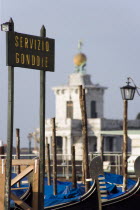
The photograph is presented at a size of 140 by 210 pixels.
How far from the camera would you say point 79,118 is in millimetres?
84125

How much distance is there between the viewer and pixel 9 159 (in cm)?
1672

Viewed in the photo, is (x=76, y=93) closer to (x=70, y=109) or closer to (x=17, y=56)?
(x=70, y=109)

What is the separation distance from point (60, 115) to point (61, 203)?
208ft

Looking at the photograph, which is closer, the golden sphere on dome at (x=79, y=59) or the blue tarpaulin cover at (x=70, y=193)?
the blue tarpaulin cover at (x=70, y=193)

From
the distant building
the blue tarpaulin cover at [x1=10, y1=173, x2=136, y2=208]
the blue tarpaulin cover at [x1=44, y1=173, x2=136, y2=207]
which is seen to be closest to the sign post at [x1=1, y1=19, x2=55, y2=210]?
the blue tarpaulin cover at [x1=10, y1=173, x2=136, y2=208]

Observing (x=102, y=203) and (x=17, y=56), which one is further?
(x=102, y=203)

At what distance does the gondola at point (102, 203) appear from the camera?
852 inches

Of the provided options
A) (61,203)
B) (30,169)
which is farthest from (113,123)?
(30,169)

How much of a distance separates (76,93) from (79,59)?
3.93m

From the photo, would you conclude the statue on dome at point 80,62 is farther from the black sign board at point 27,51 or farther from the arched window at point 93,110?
the black sign board at point 27,51

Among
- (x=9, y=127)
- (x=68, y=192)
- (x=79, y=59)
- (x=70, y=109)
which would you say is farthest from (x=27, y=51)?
(x=79, y=59)

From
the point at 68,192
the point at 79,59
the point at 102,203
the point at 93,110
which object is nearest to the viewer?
the point at 102,203

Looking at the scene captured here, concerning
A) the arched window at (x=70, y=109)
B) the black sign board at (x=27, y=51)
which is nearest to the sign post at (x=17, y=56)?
the black sign board at (x=27, y=51)

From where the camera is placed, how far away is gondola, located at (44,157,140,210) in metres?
21.6
